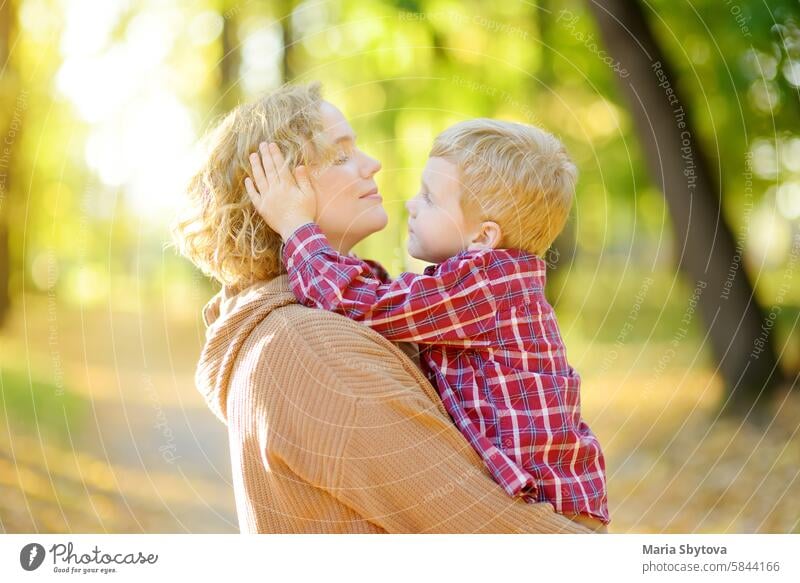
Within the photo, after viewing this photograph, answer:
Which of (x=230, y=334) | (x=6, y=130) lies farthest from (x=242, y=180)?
(x=6, y=130)

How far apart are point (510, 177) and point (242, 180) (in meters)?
0.57

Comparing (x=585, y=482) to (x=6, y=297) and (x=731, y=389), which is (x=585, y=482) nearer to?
(x=731, y=389)

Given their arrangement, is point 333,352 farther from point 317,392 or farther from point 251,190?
point 251,190

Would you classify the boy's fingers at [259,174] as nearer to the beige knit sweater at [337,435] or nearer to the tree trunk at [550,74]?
the beige knit sweater at [337,435]

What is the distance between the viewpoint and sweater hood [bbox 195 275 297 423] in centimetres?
184

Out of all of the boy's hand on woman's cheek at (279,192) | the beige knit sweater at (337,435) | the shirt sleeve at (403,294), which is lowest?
the beige knit sweater at (337,435)

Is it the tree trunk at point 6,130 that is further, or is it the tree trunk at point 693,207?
the tree trunk at point 6,130

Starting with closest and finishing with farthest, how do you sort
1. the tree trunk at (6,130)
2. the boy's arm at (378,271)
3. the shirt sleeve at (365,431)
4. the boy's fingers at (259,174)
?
the shirt sleeve at (365,431)
the boy's fingers at (259,174)
the boy's arm at (378,271)
the tree trunk at (6,130)

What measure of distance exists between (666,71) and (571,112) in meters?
1.67

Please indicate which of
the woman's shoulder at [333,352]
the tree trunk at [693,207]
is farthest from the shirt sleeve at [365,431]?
the tree trunk at [693,207]

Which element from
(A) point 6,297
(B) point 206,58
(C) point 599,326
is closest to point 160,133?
(B) point 206,58

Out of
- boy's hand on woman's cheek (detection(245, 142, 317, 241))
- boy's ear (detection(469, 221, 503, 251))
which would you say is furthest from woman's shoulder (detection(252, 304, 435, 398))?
boy's ear (detection(469, 221, 503, 251))

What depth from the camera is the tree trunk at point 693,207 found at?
210 inches

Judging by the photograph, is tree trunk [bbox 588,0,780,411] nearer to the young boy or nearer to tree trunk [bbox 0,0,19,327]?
the young boy
